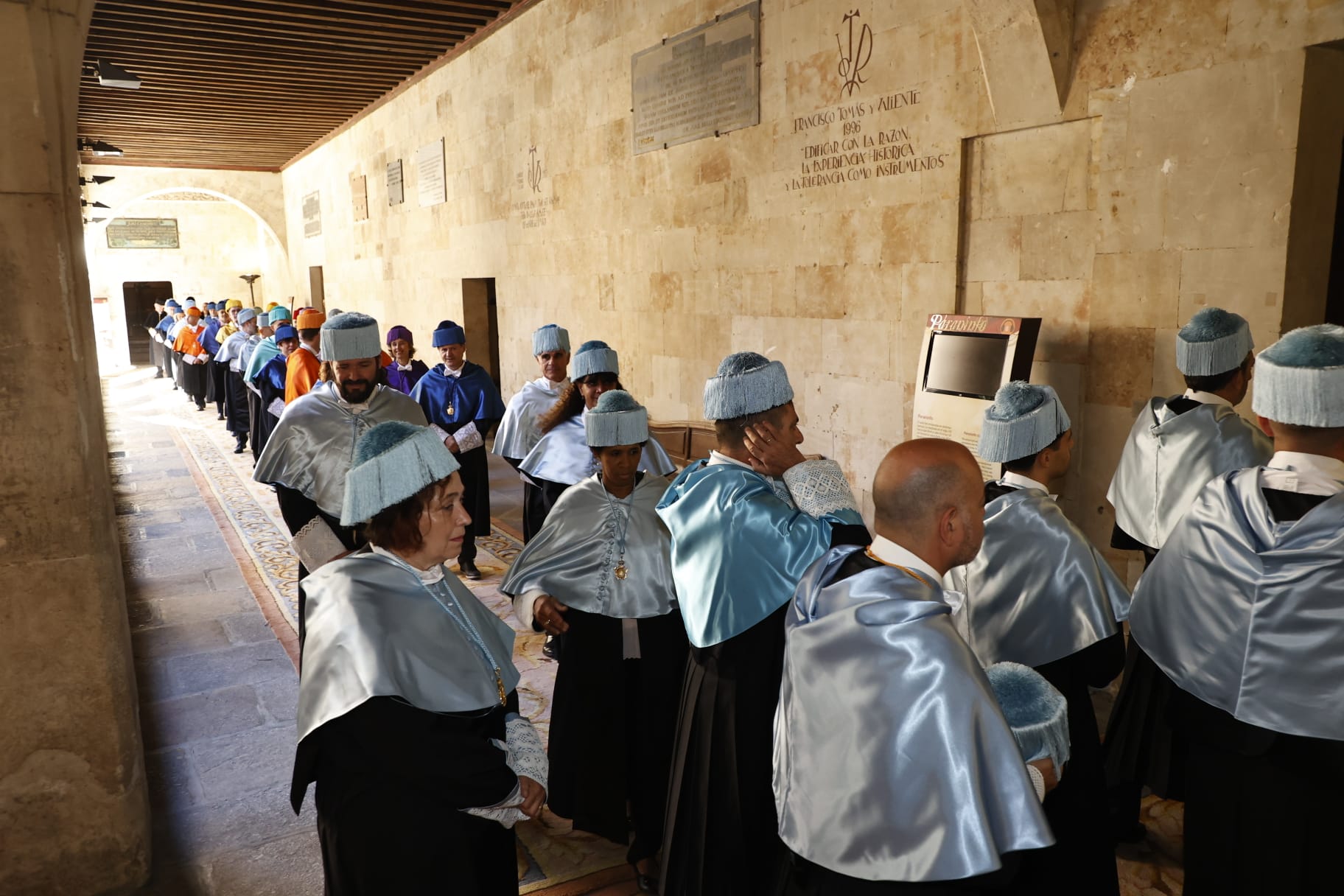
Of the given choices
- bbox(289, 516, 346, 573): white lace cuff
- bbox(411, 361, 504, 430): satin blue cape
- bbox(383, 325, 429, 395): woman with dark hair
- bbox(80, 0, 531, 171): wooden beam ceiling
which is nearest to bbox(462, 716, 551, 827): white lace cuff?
bbox(289, 516, 346, 573): white lace cuff

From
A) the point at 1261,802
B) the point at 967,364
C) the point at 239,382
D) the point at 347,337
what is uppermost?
the point at 347,337

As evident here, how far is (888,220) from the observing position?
605 cm

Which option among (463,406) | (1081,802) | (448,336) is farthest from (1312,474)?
(448,336)

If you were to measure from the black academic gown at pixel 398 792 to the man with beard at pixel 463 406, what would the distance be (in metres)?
4.69

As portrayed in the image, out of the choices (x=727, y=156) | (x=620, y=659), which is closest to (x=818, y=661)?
(x=620, y=659)

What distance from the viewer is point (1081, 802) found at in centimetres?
246

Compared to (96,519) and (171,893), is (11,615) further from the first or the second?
(171,893)

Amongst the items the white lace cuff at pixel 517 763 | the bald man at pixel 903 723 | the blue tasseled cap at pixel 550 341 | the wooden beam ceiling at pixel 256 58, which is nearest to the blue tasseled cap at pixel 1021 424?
the bald man at pixel 903 723

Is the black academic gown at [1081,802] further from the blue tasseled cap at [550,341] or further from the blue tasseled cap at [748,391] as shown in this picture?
the blue tasseled cap at [550,341]

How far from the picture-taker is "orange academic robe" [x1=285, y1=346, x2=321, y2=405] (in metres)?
7.72

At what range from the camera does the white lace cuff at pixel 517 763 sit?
6.87ft

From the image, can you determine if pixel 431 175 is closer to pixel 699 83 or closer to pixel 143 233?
pixel 699 83

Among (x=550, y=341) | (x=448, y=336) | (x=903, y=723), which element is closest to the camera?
(x=903, y=723)

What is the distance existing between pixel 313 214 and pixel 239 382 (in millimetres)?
9362
